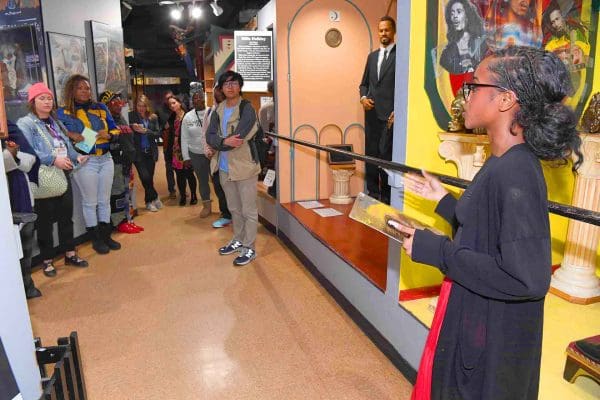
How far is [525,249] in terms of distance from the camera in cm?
101

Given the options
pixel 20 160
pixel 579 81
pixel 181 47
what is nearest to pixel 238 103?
pixel 20 160

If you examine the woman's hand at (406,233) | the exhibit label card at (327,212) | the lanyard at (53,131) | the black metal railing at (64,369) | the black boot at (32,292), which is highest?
the lanyard at (53,131)

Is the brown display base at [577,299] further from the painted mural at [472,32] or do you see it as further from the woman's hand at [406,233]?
the woman's hand at [406,233]

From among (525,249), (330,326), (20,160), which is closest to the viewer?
(525,249)

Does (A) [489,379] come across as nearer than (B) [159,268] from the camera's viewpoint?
Yes

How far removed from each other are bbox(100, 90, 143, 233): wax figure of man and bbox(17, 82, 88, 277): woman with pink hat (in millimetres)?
838

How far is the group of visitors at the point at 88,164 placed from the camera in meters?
3.44

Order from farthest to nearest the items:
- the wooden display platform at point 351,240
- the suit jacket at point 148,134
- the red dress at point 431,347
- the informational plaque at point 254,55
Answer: the suit jacket at point 148,134, the informational plaque at point 254,55, the wooden display platform at point 351,240, the red dress at point 431,347

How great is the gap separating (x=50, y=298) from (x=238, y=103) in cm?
210

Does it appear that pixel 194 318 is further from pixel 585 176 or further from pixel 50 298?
pixel 585 176

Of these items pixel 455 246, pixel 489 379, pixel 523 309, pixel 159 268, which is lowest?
pixel 159 268

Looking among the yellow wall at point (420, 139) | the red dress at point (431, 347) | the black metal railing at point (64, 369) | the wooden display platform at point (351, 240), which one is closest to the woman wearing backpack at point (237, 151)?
the wooden display platform at point (351, 240)

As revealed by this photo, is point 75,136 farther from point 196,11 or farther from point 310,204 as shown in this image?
point 196,11

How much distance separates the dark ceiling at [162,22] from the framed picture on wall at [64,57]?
133 inches
